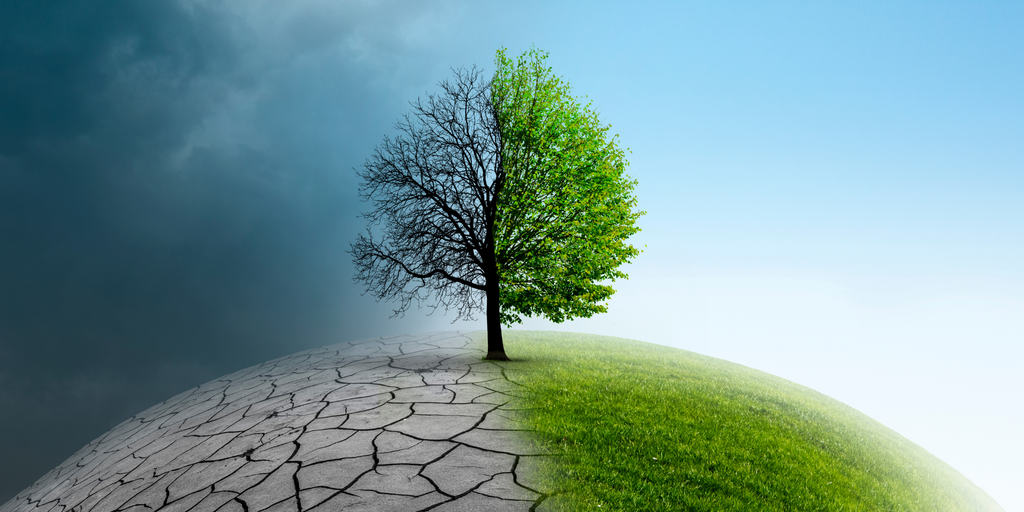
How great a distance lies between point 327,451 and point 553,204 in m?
7.49

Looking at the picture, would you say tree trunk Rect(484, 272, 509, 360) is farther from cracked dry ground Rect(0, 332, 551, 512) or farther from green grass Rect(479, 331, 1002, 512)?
green grass Rect(479, 331, 1002, 512)

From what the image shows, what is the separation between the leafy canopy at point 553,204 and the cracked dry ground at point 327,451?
2.49 meters

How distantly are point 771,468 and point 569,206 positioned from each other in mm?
7020

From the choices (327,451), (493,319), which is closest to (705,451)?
(327,451)

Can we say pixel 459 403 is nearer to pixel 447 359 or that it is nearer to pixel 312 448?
pixel 312 448

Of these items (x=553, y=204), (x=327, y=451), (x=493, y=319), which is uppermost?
(x=553, y=204)

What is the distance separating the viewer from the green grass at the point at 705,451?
5375 millimetres

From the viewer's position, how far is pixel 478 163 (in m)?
A: 12.2

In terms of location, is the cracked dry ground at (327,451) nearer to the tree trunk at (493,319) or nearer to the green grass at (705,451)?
the tree trunk at (493,319)

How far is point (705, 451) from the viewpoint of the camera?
6453 millimetres

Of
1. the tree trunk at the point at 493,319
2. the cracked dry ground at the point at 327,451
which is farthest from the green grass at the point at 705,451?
the tree trunk at the point at 493,319

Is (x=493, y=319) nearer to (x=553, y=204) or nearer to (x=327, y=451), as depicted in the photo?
(x=553, y=204)

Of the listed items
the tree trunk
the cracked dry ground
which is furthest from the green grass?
the tree trunk

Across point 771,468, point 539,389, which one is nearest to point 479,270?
point 539,389
